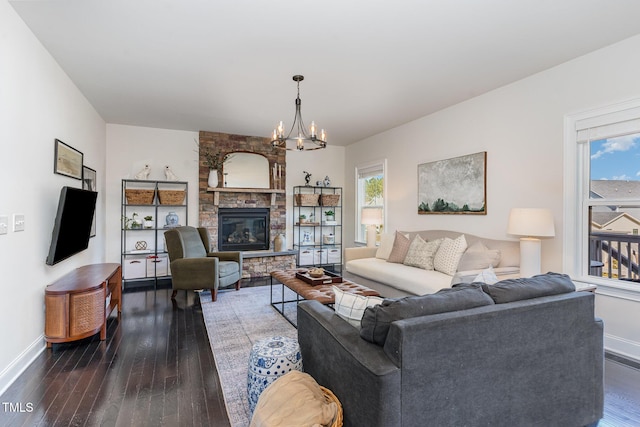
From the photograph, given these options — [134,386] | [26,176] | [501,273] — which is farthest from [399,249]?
[26,176]

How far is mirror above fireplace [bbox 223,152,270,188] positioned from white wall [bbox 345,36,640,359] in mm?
2713

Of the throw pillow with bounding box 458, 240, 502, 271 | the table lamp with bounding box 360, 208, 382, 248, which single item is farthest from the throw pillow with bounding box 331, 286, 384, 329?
the table lamp with bounding box 360, 208, 382, 248

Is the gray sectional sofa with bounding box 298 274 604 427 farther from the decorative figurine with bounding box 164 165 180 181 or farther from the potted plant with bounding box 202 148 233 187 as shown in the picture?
the decorative figurine with bounding box 164 165 180 181

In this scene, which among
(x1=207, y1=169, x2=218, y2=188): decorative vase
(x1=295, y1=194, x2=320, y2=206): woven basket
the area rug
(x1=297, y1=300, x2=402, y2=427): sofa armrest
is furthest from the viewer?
(x1=295, y1=194, x2=320, y2=206): woven basket

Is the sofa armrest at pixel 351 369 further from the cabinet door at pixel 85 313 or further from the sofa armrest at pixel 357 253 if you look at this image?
the sofa armrest at pixel 357 253

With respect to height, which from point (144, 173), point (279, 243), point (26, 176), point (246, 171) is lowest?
point (279, 243)

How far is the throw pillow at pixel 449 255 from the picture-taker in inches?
148

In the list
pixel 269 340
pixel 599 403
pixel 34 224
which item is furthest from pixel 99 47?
pixel 599 403

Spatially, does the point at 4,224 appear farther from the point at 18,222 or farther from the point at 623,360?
the point at 623,360

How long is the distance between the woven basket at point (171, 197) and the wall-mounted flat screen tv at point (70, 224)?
1679 millimetres

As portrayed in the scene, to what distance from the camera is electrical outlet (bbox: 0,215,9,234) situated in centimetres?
224

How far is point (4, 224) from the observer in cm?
228

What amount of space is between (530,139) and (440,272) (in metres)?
1.70

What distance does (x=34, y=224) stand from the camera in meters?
2.75
